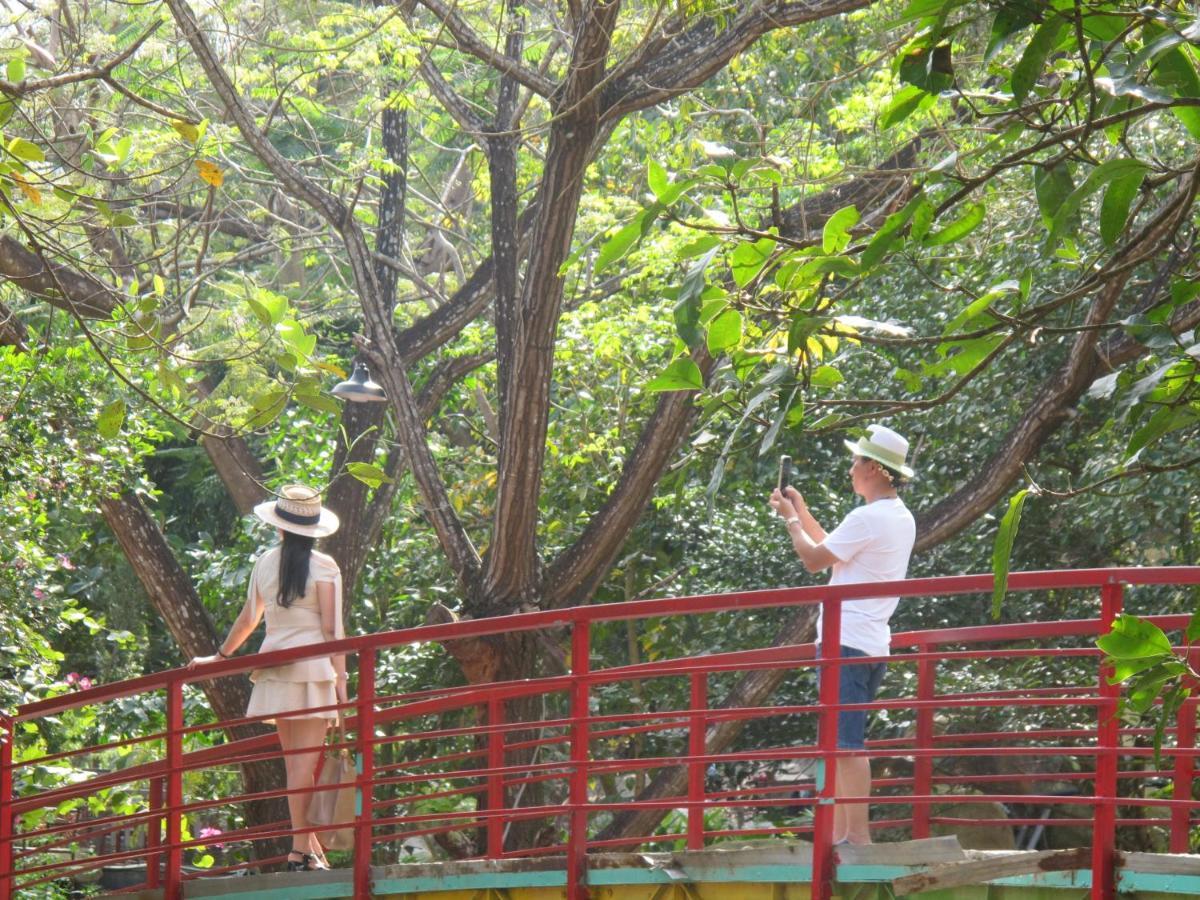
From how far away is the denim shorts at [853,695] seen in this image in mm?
5969

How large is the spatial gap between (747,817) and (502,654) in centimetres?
545

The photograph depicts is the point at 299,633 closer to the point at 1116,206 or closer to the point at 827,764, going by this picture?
the point at 827,764

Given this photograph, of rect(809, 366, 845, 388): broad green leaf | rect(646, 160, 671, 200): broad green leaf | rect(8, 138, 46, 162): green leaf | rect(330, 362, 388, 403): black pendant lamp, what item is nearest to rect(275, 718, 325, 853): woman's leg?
rect(8, 138, 46, 162): green leaf

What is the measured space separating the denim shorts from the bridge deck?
509 millimetres

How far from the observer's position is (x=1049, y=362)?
11062 millimetres

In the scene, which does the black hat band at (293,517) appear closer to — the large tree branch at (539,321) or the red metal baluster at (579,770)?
the red metal baluster at (579,770)

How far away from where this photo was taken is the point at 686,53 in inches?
333

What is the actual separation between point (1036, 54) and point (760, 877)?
3.84 meters

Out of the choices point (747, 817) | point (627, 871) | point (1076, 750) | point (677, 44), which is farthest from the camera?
point (747, 817)

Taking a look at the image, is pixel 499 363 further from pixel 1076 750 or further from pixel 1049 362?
pixel 1076 750

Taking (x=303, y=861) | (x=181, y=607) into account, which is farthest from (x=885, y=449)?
(x=181, y=607)

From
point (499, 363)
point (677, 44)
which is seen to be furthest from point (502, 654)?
point (677, 44)

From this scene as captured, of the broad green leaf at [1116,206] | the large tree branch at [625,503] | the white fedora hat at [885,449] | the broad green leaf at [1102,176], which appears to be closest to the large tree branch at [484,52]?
the large tree branch at [625,503]

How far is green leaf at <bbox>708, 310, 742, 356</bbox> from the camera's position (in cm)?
290
